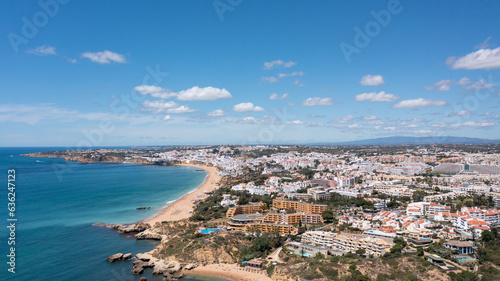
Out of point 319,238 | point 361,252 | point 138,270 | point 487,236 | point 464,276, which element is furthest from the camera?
point 319,238

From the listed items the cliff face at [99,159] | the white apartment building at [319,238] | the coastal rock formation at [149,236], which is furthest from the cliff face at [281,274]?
the cliff face at [99,159]

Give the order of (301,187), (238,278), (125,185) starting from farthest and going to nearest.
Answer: (125,185), (301,187), (238,278)

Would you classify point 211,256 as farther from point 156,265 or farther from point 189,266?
point 156,265

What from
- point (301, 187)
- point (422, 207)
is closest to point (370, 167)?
point (301, 187)

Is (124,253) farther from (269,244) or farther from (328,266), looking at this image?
(328,266)

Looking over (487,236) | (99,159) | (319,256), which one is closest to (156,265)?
(319,256)

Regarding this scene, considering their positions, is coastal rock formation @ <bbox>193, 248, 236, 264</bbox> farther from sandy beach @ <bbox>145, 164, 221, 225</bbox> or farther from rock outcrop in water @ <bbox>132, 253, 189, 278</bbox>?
sandy beach @ <bbox>145, 164, 221, 225</bbox>
